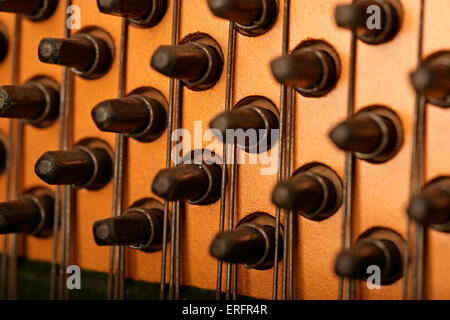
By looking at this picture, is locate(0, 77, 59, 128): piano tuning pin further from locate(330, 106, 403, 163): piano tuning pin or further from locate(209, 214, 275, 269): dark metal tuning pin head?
locate(330, 106, 403, 163): piano tuning pin

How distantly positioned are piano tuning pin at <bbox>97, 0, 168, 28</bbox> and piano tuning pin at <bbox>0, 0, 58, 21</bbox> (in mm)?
153

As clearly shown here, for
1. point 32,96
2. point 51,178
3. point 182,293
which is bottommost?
point 182,293

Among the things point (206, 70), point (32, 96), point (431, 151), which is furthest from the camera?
point (32, 96)

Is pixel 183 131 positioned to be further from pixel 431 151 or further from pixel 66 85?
pixel 431 151

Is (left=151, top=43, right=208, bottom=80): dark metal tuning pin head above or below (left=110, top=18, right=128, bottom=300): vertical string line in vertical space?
above

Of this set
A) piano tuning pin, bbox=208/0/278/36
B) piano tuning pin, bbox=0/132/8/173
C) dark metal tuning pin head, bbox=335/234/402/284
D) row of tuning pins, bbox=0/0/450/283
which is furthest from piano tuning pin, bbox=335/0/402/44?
piano tuning pin, bbox=0/132/8/173

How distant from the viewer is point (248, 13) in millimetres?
752

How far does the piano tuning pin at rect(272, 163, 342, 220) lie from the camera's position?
2.26 feet

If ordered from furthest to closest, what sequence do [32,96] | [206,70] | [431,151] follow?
1. [32,96]
2. [206,70]
3. [431,151]

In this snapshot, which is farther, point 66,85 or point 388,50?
point 66,85

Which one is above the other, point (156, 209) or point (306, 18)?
point (306, 18)

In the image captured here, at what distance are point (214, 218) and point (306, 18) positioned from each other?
253 millimetres

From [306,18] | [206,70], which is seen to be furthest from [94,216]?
[306,18]

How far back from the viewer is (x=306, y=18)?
0.76m
